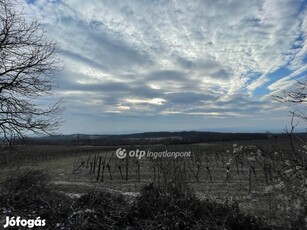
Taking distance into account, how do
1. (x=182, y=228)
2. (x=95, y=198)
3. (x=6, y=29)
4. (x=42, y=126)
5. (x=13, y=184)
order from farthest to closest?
(x=42, y=126), (x=6, y=29), (x=13, y=184), (x=95, y=198), (x=182, y=228)

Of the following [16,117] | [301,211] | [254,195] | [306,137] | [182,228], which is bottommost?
[254,195]

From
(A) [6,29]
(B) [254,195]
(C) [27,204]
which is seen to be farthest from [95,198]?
(B) [254,195]

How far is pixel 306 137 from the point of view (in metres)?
5.69

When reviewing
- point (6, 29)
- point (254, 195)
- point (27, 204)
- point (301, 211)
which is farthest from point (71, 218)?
point (254, 195)

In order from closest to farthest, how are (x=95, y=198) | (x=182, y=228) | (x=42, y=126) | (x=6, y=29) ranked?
(x=182, y=228)
(x=95, y=198)
(x=6, y=29)
(x=42, y=126)

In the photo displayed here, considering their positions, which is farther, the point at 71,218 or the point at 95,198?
the point at 95,198

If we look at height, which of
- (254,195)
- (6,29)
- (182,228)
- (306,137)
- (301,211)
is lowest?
(254,195)

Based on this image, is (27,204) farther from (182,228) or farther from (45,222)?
(182,228)

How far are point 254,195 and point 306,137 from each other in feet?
36.7

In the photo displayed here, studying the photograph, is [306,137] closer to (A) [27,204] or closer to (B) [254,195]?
(A) [27,204]

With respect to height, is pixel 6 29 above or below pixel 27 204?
above

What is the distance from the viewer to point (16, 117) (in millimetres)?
10258

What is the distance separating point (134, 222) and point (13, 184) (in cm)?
464

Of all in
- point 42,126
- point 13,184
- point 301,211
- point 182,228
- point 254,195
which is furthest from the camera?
point 254,195
